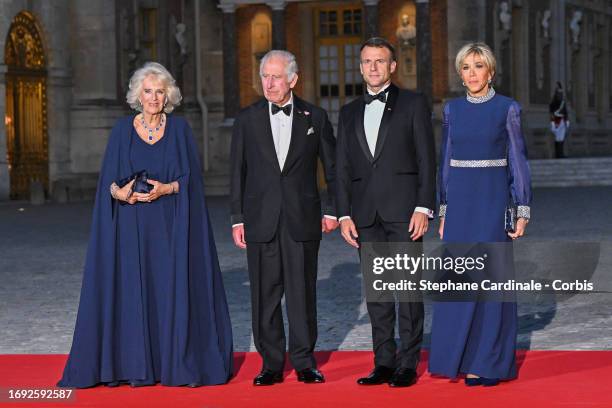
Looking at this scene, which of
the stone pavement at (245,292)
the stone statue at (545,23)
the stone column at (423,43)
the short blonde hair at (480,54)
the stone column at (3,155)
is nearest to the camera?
the short blonde hair at (480,54)

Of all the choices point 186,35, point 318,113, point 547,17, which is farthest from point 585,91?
point 318,113

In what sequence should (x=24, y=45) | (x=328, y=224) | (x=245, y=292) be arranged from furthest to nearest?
1. (x=24, y=45)
2. (x=245, y=292)
3. (x=328, y=224)

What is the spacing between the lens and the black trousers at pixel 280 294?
815 centimetres

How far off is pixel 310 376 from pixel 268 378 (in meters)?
0.22

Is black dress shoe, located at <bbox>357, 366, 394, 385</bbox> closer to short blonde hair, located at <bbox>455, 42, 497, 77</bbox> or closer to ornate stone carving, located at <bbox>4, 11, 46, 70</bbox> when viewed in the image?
short blonde hair, located at <bbox>455, 42, 497, 77</bbox>

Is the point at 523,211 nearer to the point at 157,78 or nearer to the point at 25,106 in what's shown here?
the point at 157,78

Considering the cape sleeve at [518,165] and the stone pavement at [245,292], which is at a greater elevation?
the cape sleeve at [518,165]

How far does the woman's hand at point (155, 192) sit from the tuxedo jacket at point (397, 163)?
91cm

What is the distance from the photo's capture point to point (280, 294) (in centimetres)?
820

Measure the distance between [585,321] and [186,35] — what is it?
86.4 ft

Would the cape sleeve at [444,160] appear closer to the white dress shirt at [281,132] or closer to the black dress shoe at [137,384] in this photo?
the white dress shirt at [281,132]

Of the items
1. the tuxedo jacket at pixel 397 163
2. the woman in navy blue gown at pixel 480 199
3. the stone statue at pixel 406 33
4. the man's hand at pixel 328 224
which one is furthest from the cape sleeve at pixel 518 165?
the stone statue at pixel 406 33

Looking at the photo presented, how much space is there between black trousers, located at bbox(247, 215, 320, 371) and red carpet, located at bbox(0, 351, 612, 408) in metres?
0.18

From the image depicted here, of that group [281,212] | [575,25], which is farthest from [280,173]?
[575,25]
